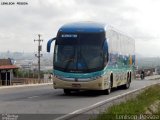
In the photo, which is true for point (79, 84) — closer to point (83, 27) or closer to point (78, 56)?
point (78, 56)

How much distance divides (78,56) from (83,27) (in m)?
1.52

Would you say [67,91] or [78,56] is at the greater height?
[78,56]

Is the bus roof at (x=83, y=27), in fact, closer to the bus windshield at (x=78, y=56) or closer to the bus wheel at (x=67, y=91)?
the bus windshield at (x=78, y=56)

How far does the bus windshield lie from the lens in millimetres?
22797

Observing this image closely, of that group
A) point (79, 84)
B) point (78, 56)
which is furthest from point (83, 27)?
point (79, 84)

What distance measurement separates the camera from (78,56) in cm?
2286

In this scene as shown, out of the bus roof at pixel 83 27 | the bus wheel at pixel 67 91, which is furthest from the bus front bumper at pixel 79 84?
the bus roof at pixel 83 27

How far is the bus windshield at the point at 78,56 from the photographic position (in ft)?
74.8

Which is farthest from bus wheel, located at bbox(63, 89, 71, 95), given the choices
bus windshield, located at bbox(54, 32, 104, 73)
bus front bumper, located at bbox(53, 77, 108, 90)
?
bus windshield, located at bbox(54, 32, 104, 73)

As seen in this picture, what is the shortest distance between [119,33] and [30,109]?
13.5 meters

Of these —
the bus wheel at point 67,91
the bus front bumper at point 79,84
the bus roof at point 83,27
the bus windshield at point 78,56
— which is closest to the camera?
the bus front bumper at point 79,84

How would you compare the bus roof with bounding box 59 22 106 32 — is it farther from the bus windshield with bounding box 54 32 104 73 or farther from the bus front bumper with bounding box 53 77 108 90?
the bus front bumper with bounding box 53 77 108 90

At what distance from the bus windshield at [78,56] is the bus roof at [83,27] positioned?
1.47ft

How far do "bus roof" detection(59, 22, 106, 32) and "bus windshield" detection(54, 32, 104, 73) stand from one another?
449 millimetres
